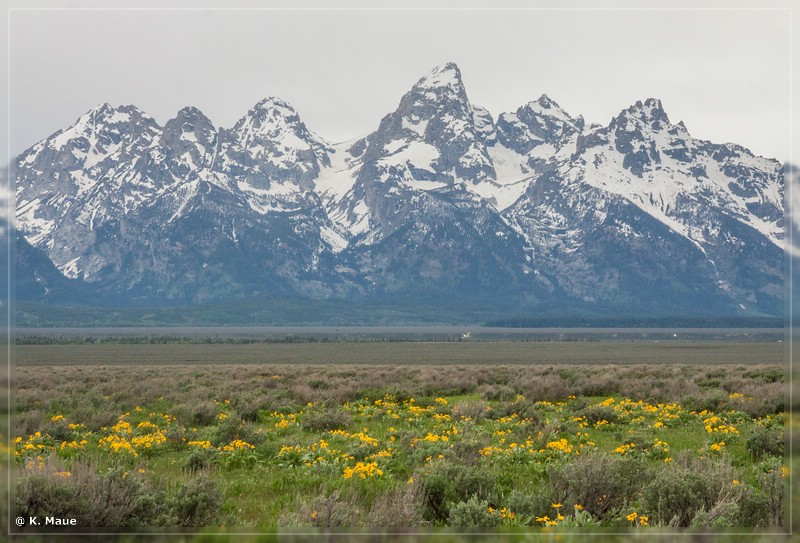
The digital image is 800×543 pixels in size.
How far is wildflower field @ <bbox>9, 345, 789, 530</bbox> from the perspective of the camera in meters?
5.82

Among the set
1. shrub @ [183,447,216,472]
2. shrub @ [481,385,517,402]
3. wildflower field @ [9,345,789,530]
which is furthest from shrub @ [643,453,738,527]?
shrub @ [481,385,517,402]

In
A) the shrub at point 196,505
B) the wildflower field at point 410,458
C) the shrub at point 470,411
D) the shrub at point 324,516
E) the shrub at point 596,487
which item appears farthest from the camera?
the shrub at point 470,411

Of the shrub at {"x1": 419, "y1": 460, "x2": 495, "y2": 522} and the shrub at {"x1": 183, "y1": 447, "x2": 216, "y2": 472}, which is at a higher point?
the shrub at {"x1": 419, "y1": 460, "x2": 495, "y2": 522}

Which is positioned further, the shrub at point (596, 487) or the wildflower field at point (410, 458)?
the shrub at point (596, 487)

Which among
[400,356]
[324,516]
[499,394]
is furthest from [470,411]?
[400,356]

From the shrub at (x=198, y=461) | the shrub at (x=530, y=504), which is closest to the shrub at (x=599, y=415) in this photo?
the shrub at (x=530, y=504)

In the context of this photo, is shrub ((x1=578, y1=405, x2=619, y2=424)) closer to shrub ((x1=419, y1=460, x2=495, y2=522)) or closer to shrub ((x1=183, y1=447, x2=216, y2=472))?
shrub ((x1=419, y1=460, x2=495, y2=522))

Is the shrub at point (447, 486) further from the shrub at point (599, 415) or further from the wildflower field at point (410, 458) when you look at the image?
the shrub at point (599, 415)

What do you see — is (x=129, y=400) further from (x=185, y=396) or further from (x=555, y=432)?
(x=555, y=432)

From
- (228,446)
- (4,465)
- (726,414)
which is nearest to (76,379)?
(228,446)

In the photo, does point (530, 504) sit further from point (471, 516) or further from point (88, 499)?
point (88, 499)

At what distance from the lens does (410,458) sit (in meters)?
10.2

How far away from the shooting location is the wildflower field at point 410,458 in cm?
582

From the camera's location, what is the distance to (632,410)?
17.4 metres
